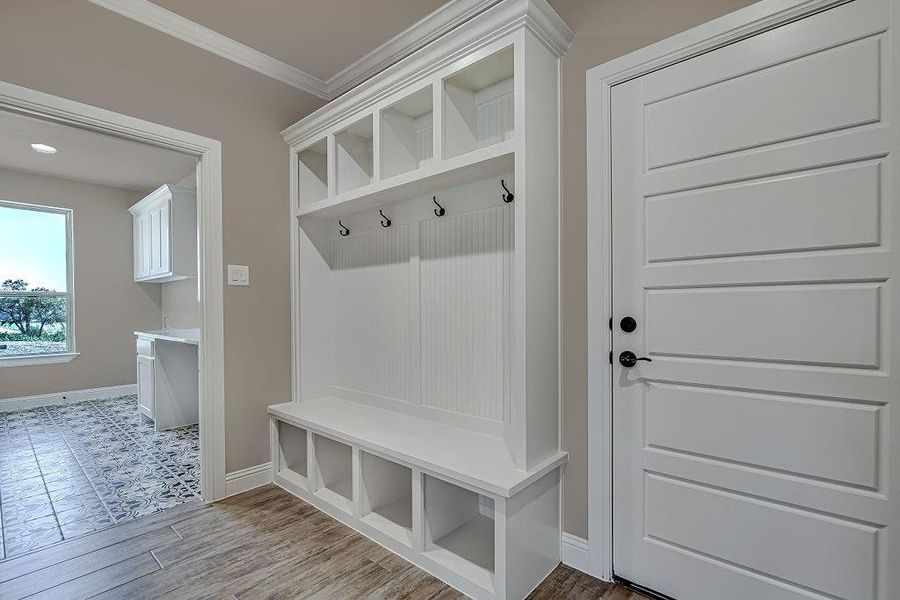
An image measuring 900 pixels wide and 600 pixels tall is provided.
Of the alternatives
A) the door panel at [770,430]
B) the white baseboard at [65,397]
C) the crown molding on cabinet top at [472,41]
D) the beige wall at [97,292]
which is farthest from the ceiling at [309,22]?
the white baseboard at [65,397]

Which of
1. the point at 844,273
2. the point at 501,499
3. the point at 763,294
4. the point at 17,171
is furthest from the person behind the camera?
the point at 17,171

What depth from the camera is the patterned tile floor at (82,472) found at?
2266 millimetres

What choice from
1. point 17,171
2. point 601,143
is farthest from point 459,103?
point 17,171

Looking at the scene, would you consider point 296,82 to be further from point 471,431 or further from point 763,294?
point 763,294

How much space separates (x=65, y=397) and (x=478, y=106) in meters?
5.76

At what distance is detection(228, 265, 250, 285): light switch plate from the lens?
258 cm

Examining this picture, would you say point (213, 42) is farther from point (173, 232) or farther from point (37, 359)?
point (37, 359)

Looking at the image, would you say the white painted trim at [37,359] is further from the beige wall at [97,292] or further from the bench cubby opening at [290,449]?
the bench cubby opening at [290,449]

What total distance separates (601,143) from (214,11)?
6.74ft

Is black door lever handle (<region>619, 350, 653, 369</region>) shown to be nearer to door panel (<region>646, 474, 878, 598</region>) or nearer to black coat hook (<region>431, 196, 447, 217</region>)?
door panel (<region>646, 474, 878, 598</region>)

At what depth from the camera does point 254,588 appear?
1.73 metres

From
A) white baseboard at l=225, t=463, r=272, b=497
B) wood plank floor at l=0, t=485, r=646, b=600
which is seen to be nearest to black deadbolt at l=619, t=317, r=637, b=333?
wood plank floor at l=0, t=485, r=646, b=600

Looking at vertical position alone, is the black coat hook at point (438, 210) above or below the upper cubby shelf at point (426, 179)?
below

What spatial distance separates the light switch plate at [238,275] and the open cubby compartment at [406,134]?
1109 mm
